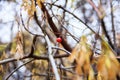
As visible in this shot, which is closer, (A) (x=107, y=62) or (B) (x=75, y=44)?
(A) (x=107, y=62)

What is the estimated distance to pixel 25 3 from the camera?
1.78m

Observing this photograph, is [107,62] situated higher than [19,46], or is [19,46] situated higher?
[19,46]

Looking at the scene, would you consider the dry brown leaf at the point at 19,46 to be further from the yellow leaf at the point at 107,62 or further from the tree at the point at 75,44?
the yellow leaf at the point at 107,62

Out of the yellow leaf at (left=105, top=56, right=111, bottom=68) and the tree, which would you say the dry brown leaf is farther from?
the yellow leaf at (left=105, top=56, right=111, bottom=68)

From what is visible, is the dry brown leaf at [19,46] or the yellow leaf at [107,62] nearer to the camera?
the yellow leaf at [107,62]

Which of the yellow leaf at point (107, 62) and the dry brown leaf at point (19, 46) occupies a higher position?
the dry brown leaf at point (19, 46)

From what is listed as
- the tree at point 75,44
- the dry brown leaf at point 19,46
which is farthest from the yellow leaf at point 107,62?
the dry brown leaf at point 19,46

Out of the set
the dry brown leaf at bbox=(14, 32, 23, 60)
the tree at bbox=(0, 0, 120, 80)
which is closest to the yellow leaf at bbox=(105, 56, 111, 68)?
the tree at bbox=(0, 0, 120, 80)

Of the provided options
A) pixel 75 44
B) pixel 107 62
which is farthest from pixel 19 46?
pixel 107 62

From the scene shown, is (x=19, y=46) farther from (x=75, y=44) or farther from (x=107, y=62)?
(x=107, y=62)

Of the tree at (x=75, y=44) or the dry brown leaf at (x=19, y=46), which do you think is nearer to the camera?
the tree at (x=75, y=44)

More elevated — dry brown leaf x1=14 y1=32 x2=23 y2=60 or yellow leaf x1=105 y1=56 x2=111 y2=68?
dry brown leaf x1=14 y1=32 x2=23 y2=60

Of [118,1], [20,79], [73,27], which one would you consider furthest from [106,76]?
[20,79]

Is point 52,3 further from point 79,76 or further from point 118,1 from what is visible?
point 79,76
